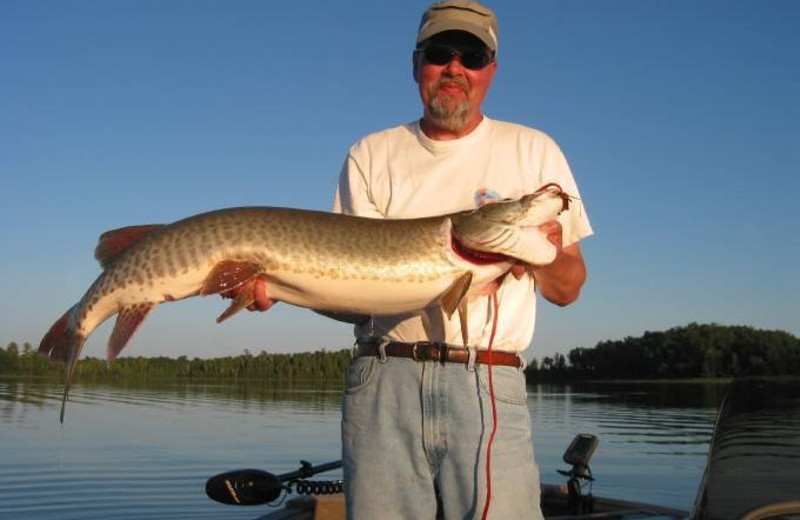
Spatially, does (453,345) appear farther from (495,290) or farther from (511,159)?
(511,159)

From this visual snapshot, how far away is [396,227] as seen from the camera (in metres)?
3.78

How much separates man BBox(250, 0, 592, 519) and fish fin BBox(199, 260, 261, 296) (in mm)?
116

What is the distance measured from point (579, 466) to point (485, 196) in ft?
13.5

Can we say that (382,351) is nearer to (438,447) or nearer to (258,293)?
(438,447)

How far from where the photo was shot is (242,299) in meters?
3.69

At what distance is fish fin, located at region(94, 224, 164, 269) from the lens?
3932mm

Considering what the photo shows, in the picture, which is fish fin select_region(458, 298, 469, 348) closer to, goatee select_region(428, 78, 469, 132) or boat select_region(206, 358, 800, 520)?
goatee select_region(428, 78, 469, 132)

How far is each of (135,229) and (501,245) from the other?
5.91 feet

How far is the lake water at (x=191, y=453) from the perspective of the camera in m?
14.2

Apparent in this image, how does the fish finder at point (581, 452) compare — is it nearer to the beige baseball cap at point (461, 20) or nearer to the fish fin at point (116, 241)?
the beige baseball cap at point (461, 20)

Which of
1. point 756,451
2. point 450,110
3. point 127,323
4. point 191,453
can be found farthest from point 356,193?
point 191,453

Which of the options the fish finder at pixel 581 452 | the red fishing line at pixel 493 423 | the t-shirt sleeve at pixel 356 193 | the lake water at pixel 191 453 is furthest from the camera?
the lake water at pixel 191 453

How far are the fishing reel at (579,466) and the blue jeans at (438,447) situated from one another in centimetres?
368

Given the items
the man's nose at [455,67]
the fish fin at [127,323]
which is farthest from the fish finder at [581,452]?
the fish fin at [127,323]
